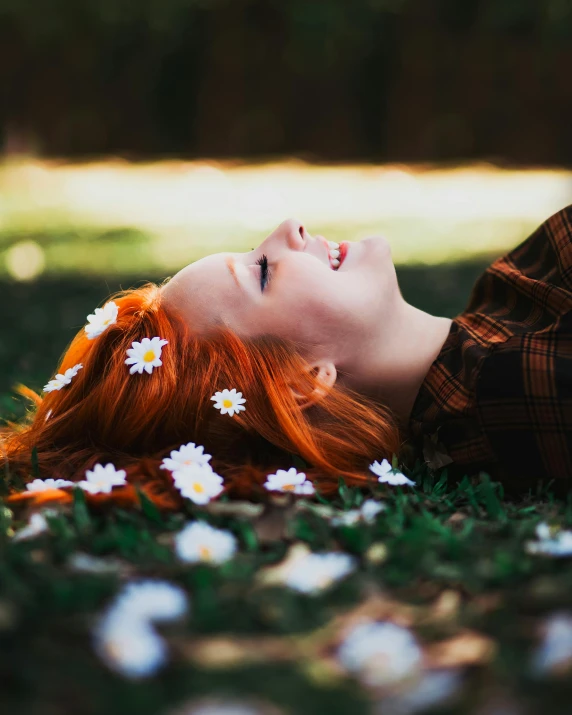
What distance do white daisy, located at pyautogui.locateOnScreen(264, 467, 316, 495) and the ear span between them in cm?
25

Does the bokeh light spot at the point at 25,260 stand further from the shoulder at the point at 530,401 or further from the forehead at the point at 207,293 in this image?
the shoulder at the point at 530,401

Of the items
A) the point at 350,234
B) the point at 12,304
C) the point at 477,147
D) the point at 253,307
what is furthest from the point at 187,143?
the point at 253,307

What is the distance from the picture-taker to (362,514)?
199 cm

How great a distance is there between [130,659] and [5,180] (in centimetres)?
1216

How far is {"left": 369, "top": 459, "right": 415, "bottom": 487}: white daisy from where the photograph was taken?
2.22 m

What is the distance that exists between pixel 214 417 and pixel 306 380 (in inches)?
10.5

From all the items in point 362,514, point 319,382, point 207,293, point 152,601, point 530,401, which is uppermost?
point 207,293

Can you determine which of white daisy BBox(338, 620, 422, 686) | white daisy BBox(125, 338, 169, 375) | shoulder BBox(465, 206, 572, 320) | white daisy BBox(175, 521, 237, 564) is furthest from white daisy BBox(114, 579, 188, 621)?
shoulder BBox(465, 206, 572, 320)

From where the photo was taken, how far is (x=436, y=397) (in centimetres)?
243

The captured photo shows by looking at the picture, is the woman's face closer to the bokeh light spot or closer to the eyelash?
the eyelash

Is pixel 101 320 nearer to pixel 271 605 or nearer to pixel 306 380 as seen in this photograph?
pixel 306 380

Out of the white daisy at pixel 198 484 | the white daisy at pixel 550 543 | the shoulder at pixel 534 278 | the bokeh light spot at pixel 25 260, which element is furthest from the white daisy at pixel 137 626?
the bokeh light spot at pixel 25 260

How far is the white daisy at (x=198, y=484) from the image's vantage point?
79.0 inches

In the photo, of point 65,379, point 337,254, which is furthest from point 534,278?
point 65,379
